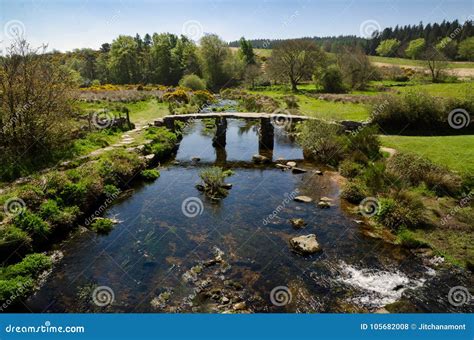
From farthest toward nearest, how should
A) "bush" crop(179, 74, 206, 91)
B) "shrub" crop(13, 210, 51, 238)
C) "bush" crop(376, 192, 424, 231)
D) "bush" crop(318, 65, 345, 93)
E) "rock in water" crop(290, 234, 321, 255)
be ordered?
"bush" crop(179, 74, 206, 91) < "bush" crop(318, 65, 345, 93) < "bush" crop(376, 192, 424, 231) < "rock in water" crop(290, 234, 321, 255) < "shrub" crop(13, 210, 51, 238)

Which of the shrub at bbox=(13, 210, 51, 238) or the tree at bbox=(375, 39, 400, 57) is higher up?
the tree at bbox=(375, 39, 400, 57)

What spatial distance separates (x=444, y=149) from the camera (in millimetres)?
20406

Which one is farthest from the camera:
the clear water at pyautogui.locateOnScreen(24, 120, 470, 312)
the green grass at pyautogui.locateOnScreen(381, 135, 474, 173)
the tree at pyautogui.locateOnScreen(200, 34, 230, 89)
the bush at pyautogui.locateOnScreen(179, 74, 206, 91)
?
the tree at pyautogui.locateOnScreen(200, 34, 230, 89)

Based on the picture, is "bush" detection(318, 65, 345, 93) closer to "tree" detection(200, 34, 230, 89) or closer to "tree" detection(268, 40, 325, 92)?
"tree" detection(268, 40, 325, 92)

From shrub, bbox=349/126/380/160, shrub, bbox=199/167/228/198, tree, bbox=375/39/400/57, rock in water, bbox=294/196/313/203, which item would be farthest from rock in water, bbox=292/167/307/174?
tree, bbox=375/39/400/57

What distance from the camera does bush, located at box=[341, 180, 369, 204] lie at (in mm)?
17781

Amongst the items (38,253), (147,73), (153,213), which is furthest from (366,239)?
(147,73)

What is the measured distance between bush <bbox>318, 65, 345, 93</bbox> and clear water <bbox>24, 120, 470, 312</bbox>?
41031 millimetres

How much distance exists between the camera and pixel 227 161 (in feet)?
82.9

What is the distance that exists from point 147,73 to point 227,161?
61.5 metres

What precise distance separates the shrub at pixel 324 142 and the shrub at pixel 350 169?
1566 millimetres

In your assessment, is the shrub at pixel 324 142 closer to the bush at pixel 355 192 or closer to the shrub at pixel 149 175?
the bush at pixel 355 192

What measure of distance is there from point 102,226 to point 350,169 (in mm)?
13937

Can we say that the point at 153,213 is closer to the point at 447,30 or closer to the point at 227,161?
the point at 227,161
